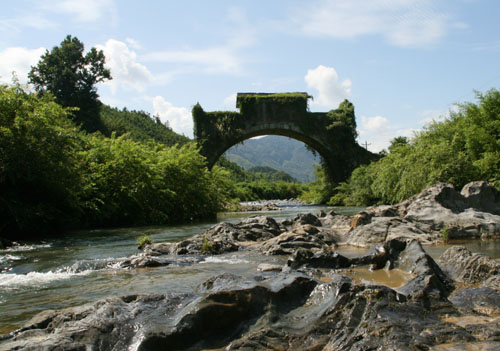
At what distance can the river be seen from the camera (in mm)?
5156

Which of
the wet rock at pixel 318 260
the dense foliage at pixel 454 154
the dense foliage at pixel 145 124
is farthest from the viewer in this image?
the dense foliage at pixel 145 124

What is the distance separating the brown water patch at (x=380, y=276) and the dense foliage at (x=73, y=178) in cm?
939

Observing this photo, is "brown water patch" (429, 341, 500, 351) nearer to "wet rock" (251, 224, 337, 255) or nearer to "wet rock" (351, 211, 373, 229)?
"wet rock" (251, 224, 337, 255)

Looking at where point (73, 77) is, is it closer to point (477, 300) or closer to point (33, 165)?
point (33, 165)

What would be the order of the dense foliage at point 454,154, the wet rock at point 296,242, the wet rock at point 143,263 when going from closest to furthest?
the wet rock at point 143,263, the wet rock at point 296,242, the dense foliage at point 454,154

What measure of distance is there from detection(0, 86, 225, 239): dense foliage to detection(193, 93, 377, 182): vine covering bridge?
13.1m

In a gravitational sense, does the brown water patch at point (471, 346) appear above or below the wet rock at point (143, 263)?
above

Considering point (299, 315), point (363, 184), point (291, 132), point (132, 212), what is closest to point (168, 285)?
point (299, 315)

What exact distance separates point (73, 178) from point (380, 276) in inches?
404

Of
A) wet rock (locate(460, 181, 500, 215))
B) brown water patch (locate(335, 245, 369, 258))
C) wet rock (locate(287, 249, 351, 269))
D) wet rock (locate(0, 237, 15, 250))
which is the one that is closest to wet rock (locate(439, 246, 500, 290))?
wet rock (locate(287, 249, 351, 269))

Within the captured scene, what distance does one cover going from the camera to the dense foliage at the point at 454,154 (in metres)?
17.5

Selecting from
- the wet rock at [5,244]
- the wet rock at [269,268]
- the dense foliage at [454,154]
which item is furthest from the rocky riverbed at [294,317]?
the dense foliage at [454,154]

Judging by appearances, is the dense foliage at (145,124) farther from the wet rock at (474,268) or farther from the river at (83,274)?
the wet rock at (474,268)

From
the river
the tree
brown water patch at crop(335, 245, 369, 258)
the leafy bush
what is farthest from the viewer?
the tree
